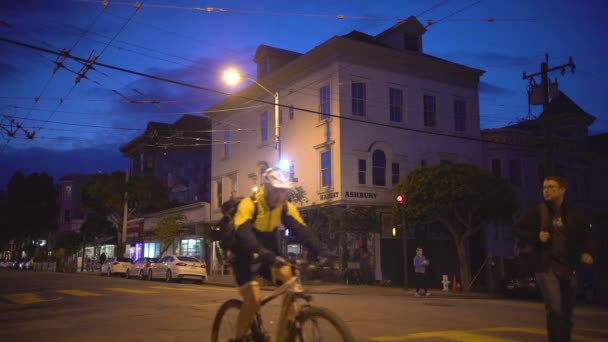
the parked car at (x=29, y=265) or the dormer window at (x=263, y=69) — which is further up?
the dormer window at (x=263, y=69)

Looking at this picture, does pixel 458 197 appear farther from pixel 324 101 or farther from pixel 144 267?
pixel 144 267

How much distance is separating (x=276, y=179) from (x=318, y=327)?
1.34 metres

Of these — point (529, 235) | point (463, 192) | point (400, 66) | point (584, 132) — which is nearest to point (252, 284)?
point (529, 235)

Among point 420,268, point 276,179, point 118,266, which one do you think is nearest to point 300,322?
point 276,179

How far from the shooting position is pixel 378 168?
94.1ft

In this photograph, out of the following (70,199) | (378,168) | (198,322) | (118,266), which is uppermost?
(70,199)

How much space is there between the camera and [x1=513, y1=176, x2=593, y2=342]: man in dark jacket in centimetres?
530

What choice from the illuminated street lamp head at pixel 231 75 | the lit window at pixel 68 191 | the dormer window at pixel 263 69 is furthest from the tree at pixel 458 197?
the lit window at pixel 68 191

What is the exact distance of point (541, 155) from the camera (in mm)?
34375

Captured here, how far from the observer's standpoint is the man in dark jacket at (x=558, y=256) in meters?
5.30

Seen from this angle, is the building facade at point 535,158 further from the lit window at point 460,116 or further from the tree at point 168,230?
the tree at point 168,230

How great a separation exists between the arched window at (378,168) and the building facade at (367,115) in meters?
0.05

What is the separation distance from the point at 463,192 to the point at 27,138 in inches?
714

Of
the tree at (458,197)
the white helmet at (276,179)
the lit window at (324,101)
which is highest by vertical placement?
the lit window at (324,101)
